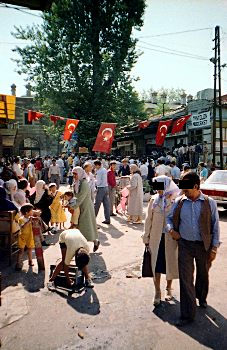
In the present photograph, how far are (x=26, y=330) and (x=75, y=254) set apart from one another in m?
1.26

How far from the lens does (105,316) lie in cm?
385

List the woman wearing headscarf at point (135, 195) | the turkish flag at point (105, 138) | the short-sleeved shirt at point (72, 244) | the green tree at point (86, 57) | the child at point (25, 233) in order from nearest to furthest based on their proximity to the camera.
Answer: the short-sleeved shirt at point (72, 244) < the child at point (25, 233) < the woman wearing headscarf at point (135, 195) < the turkish flag at point (105, 138) < the green tree at point (86, 57)

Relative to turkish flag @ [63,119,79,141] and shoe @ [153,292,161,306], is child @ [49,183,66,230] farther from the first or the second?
turkish flag @ [63,119,79,141]

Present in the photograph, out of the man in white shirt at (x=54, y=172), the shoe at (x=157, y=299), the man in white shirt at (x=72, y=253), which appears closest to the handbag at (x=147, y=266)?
the shoe at (x=157, y=299)

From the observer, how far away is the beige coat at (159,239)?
4055mm

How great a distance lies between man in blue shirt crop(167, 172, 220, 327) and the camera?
3.60 m

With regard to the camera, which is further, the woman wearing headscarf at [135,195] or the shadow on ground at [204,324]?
the woman wearing headscarf at [135,195]

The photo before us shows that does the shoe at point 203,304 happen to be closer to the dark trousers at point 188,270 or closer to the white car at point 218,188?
the dark trousers at point 188,270

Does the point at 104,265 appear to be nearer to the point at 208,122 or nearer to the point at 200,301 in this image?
the point at 200,301

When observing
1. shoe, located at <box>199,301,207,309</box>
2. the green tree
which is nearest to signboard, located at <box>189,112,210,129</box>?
the green tree

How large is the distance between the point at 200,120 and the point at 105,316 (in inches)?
751

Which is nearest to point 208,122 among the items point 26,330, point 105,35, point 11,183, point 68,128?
point 68,128

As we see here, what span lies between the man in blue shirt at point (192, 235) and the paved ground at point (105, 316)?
33cm

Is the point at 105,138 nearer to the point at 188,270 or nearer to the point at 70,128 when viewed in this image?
the point at 70,128
